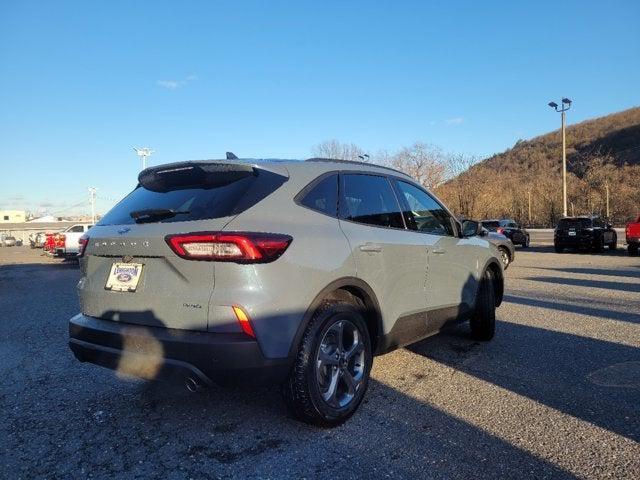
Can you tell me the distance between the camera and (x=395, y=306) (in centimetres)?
379

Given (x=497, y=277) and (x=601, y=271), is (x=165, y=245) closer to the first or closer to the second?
(x=497, y=277)

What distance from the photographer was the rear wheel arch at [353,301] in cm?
298

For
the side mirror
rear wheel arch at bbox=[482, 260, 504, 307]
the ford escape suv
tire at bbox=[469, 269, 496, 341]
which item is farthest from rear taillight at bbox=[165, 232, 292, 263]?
rear wheel arch at bbox=[482, 260, 504, 307]

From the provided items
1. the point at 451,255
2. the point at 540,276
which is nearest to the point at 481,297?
the point at 451,255

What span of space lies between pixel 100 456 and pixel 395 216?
8.80 ft

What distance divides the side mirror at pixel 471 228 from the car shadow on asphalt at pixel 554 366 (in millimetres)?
1230

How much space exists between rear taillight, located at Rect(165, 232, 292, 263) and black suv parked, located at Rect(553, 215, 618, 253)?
20.4 metres

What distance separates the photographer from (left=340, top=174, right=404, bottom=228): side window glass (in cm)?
359

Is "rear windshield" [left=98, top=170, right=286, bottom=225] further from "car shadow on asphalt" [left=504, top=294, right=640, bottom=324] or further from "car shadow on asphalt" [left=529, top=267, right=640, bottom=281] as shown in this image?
"car shadow on asphalt" [left=529, top=267, right=640, bottom=281]

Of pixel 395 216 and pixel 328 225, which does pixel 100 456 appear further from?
pixel 395 216

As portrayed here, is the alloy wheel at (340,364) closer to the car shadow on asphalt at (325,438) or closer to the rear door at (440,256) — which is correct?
the car shadow on asphalt at (325,438)

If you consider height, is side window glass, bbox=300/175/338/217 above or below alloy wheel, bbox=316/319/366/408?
above

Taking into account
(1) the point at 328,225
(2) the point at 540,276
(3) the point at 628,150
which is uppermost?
(3) the point at 628,150

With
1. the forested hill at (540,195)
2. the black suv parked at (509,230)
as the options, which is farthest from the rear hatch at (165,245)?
the forested hill at (540,195)
